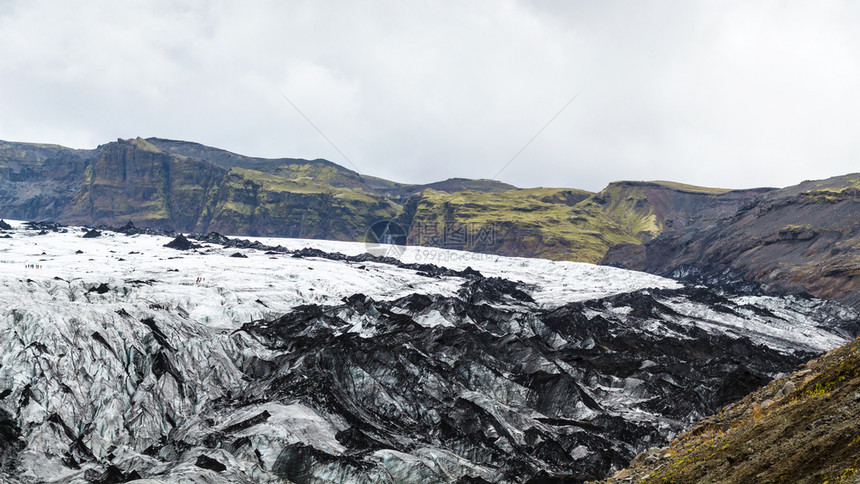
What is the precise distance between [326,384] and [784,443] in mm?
34822

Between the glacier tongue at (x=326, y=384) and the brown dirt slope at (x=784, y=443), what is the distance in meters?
12.8

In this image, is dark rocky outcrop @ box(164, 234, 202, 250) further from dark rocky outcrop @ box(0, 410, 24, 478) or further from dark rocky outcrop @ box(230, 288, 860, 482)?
dark rocky outcrop @ box(0, 410, 24, 478)

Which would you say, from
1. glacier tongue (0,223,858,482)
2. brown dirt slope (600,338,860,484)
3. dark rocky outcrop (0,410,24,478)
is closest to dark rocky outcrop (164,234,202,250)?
glacier tongue (0,223,858,482)

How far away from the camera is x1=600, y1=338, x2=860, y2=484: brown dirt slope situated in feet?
54.5

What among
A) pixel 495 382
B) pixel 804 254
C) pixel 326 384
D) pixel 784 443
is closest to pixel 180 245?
pixel 495 382

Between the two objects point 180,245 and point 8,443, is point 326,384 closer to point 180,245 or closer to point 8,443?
point 8,443

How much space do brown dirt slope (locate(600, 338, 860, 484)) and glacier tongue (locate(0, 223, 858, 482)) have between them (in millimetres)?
12773

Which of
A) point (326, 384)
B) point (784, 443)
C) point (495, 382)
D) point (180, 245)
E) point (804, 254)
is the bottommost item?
point (495, 382)

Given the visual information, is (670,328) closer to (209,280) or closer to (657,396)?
(657,396)

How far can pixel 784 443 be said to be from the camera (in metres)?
18.8

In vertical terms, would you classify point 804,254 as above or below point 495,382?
above

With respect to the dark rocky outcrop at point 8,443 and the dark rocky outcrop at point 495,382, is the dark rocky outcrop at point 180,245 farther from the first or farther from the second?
the dark rocky outcrop at point 8,443

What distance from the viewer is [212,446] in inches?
1452

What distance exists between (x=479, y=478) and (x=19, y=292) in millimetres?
48437
